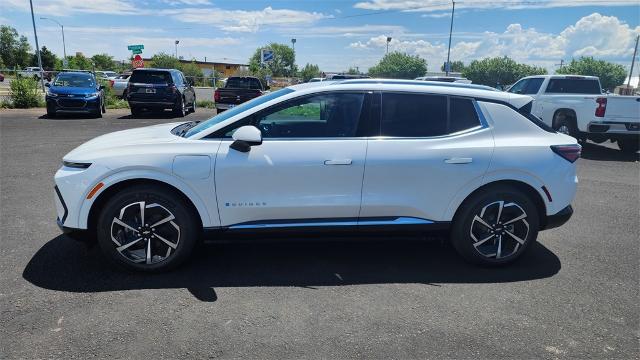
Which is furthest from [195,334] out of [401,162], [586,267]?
[586,267]

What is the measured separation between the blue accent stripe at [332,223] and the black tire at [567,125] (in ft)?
31.2

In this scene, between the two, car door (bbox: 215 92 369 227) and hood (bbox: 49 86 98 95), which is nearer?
car door (bbox: 215 92 369 227)

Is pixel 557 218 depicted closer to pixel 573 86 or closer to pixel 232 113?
pixel 232 113

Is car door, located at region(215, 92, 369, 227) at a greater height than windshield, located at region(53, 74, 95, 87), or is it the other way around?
windshield, located at region(53, 74, 95, 87)

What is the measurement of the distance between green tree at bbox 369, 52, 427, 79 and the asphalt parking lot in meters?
69.2

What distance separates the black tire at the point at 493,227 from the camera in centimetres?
418

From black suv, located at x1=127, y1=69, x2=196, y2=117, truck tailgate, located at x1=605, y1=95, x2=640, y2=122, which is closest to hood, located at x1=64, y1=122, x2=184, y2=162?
truck tailgate, located at x1=605, y1=95, x2=640, y2=122

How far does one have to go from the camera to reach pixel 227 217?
3.93 m

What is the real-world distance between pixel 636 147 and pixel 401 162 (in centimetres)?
1064

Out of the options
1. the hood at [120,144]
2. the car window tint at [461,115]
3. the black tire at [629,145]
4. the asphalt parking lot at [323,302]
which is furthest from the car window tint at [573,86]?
the hood at [120,144]

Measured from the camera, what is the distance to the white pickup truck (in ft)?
35.5

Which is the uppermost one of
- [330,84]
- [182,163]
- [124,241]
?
[330,84]

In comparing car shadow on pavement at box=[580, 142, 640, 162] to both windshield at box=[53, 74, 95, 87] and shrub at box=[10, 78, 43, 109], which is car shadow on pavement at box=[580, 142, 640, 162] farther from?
shrub at box=[10, 78, 43, 109]

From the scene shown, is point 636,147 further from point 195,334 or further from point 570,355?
point 195,334
